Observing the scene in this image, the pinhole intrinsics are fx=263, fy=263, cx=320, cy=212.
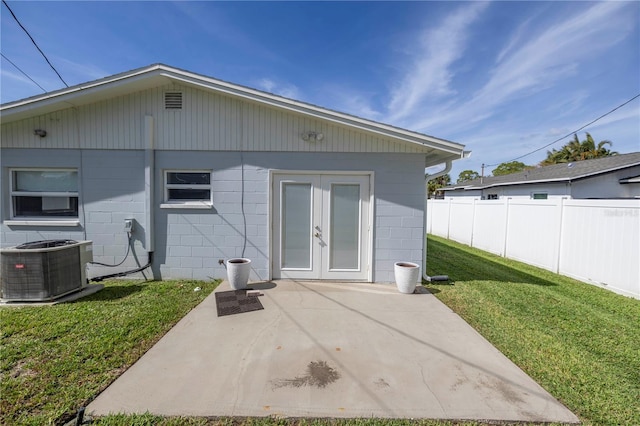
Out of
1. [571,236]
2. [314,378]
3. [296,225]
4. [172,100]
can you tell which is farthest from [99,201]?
[571,236]

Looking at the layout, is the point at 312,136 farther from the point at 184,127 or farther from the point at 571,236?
the point at 571,236

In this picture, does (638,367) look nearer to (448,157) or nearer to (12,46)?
(448,157)

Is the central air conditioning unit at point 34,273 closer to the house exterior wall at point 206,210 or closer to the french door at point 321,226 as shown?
the house exterior wall at point 206,210

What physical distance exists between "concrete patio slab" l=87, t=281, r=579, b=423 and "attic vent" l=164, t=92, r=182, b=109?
13.8 feet

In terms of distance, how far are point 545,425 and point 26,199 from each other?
9216 millimetres

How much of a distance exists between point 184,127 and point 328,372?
5.36m

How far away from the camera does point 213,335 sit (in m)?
3.47

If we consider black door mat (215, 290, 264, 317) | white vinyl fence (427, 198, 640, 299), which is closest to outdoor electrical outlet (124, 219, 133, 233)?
black door mat (215, 290, 264, 317)

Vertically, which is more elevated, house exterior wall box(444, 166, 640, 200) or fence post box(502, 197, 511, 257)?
house exterior wall box(444, 166, 640, 200)

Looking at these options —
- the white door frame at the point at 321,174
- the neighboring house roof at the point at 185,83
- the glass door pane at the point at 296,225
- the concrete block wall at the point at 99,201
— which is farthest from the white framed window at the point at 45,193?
the glass door pane at the point at 296,225

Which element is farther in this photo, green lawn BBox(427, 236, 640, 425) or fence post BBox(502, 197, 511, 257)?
fence post BBox(502, 197, 511, 257)

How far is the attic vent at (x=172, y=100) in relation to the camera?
5.54m

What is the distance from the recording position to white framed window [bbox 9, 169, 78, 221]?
18.7 ft

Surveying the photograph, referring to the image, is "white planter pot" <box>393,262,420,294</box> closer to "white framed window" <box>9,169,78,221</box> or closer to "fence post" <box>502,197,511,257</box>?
"fence post" <box>502,197,511,257</box>
